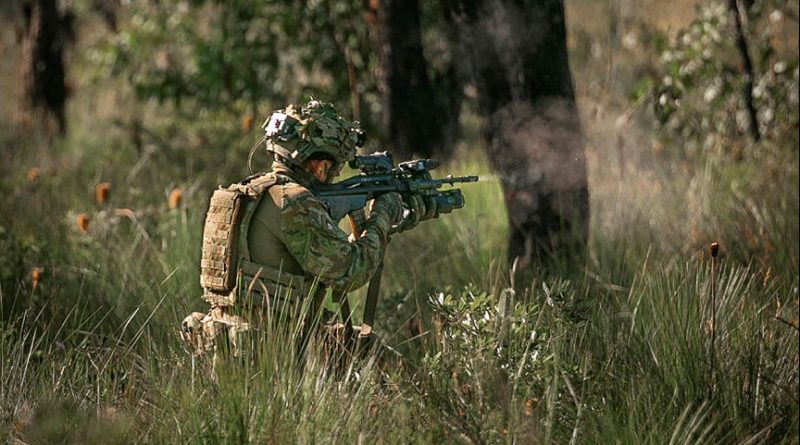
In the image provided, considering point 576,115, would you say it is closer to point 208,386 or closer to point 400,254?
point 400,254

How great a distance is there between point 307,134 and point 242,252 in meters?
0.46

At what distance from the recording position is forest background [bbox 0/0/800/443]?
14.3ft

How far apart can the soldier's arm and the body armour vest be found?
65mm

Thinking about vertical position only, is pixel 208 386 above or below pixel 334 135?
below

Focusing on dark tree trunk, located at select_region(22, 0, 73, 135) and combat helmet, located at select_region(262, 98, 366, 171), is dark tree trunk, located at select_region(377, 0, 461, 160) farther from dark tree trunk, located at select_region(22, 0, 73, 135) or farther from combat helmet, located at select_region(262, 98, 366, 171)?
combat helmet, located at select_region(262, 98, 366, 171)

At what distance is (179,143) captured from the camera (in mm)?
12352

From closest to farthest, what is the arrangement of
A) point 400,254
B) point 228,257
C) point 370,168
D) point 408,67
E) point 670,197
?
point 228,257 → point 370,168 → point 400,254 → point 670,197 → point 408,67

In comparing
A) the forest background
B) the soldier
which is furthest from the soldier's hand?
the forest background

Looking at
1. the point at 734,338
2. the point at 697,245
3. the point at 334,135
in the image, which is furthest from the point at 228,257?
the point at 697,245

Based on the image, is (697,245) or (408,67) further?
(408,67)

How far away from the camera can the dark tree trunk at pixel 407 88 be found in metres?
10.2

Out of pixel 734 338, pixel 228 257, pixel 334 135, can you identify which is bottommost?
pixel 734 338

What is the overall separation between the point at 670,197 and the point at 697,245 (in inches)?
38.7

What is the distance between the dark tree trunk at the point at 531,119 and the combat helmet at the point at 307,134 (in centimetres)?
189
